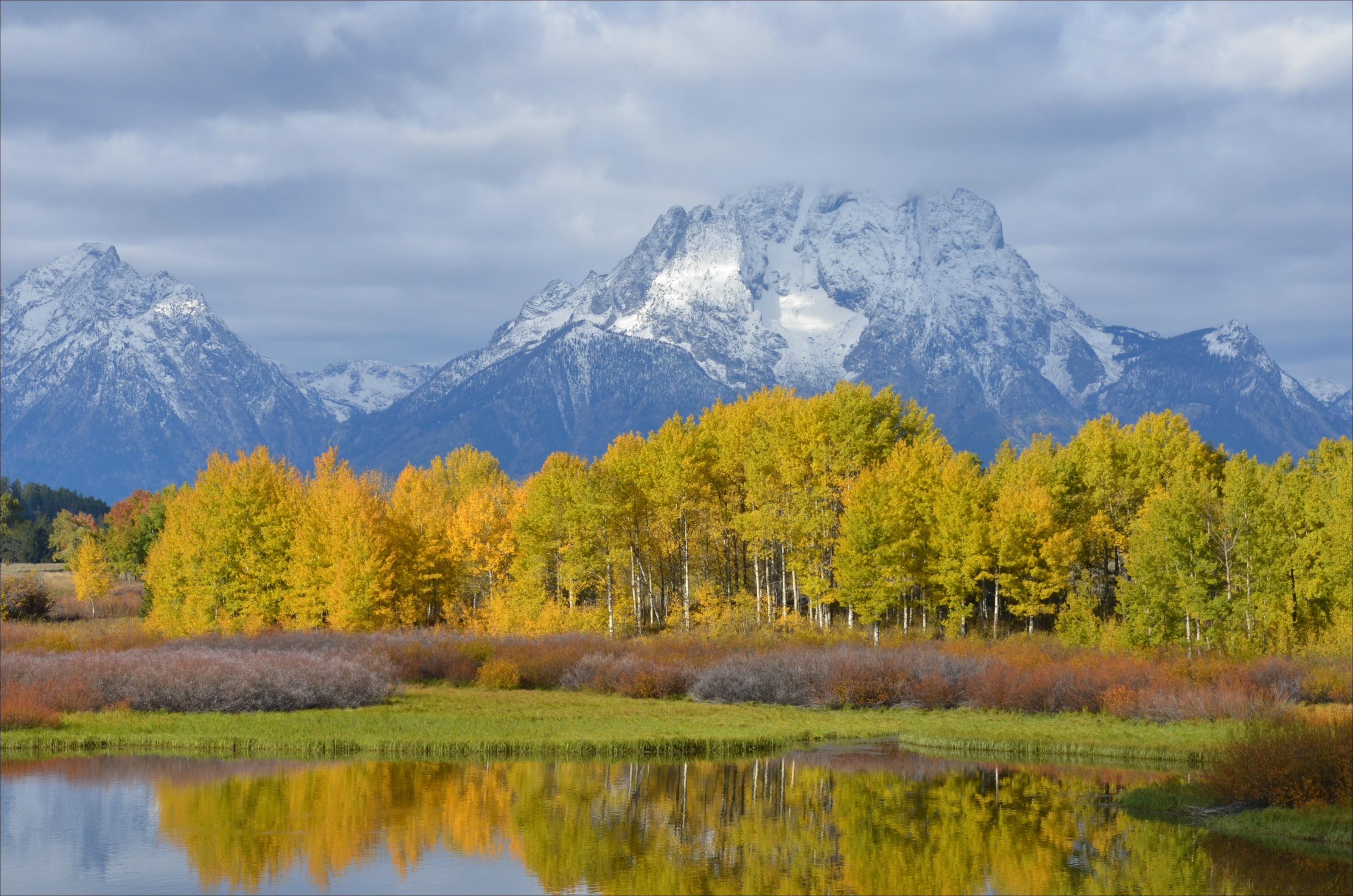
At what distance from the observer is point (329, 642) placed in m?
60.0

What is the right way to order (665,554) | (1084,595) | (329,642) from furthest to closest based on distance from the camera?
(665,554) → (1084,595) → (329,642)

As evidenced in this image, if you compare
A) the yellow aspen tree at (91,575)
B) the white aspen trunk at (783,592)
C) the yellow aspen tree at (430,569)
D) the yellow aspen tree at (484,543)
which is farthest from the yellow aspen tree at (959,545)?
the yellow aspen tree at (91,575)

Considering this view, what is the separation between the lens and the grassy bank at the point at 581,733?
35625 mm

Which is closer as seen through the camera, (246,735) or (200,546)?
(246,735)

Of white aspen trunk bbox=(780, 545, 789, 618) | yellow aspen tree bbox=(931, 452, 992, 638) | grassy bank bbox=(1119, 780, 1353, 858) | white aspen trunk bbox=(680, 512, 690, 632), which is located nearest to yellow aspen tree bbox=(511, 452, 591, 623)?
white aspen trunk bbox=(680, 512, 690, 632)

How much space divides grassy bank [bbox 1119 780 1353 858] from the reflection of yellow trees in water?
822 mm

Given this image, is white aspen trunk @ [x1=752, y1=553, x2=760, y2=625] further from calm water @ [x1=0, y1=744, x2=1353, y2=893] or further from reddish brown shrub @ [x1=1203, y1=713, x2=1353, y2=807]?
reddish brown shrub @ [x1=1203, y1=713, x2=1353, y2=807]

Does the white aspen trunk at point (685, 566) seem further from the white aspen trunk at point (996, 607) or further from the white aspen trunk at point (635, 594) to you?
the white aspen trunk at point (996, 607)

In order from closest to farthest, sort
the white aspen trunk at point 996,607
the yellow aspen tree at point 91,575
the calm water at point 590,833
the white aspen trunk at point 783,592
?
the calm water at point 590,833 < the white aspen trunk at point 996,607 < the white aspen trunk at point 783,592 < the yellow aspen tree at point 91,575

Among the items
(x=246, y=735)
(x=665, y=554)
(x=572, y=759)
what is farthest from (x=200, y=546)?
(x=572, y=759)

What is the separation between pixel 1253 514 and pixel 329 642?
47.8m

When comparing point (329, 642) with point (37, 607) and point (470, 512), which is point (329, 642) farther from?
point (37, 607)

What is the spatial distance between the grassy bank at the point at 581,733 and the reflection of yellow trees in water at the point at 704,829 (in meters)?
3.26

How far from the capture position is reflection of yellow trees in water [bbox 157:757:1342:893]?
21.7m
